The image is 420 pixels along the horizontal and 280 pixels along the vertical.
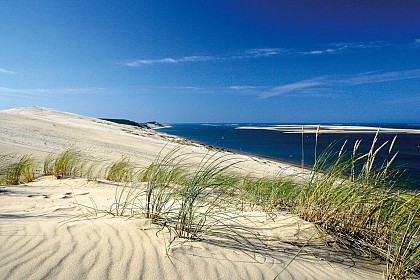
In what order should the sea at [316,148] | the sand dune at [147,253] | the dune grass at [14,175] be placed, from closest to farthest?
the sand dune at [147,253]
the sea at [316,148]
the dune grass at [14,175]

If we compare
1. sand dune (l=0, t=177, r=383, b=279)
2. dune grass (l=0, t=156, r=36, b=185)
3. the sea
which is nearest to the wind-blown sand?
sand dune (l=0, t=177, r=383, b=279)

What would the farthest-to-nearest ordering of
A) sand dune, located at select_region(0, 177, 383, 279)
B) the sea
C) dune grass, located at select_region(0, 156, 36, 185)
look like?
dune grass, located at select_region(0, 156, 36, 185) < the sea < sand dune, located at select_region(0, 177, 383, 279)

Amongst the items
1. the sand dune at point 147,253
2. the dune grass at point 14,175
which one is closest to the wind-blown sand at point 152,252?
the sand dune at point 147,253

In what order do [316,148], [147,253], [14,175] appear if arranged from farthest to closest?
[316,148] < [14,175] < [147,253]

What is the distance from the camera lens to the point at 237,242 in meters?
2.46

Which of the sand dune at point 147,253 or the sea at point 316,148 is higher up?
the sand dune at point 147,253

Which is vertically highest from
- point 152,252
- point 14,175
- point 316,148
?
point 316,148

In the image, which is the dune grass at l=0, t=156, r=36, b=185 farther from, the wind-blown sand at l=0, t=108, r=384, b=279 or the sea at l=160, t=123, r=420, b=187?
the sea at l=160, t=123, r=420, b=187

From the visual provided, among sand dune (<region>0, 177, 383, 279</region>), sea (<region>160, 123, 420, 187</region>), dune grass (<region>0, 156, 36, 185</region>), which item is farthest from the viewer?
dune grass (<region>0, 156, 36, 185</region>)

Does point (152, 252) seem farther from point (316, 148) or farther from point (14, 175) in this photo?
point (316, 148)

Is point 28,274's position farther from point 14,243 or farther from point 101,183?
point 101,183

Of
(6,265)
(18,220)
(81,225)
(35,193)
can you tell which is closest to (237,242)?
(81,225)

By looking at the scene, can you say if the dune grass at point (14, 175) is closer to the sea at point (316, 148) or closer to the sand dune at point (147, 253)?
the sand dune at point (147, 253)

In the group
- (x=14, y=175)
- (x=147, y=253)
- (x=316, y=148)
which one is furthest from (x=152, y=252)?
(x=316, y=148)
